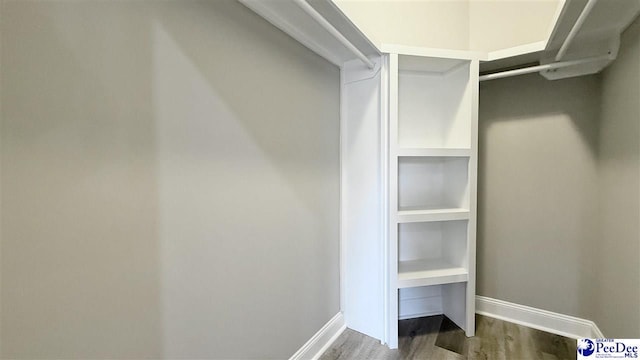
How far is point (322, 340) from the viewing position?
6.15 ft

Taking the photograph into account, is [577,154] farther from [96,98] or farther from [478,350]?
[96,98]

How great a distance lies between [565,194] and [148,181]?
2.57 m

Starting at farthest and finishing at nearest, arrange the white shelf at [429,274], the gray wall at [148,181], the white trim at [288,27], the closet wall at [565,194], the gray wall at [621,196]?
the white shelf at [429,274]
the closet wall at [565,194]
the gray wall at [621,196]
the white trim at [288,27]
the gray wall at [148,181]

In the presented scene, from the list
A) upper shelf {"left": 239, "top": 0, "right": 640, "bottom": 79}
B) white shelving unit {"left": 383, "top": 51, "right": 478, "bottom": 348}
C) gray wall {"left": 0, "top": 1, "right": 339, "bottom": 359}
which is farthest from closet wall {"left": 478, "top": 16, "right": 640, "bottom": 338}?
gray wall {"left": 0, "top": 1, "right": 339, "bottom": 359}

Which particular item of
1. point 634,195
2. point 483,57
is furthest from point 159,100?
point 634,195

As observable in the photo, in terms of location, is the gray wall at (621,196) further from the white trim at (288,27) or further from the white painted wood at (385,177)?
the white trim at (288,27)

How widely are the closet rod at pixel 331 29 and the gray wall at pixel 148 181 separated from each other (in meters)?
0.27

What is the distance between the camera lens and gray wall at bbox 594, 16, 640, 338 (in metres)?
1.47

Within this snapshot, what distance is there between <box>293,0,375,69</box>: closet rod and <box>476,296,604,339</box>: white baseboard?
6.89ft

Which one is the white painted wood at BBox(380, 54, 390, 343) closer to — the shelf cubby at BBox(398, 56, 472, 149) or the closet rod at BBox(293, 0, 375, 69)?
the closet rod at BBox(293, 0, 375, 69)

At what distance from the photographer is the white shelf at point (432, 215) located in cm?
191

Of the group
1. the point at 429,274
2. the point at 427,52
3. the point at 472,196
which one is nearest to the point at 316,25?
the point at 427,52

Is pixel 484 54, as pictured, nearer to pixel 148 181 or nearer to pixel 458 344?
pixel 458 344

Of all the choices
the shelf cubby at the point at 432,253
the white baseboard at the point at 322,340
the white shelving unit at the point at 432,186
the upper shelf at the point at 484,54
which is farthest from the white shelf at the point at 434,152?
the white baseboard at the point at 322,340
